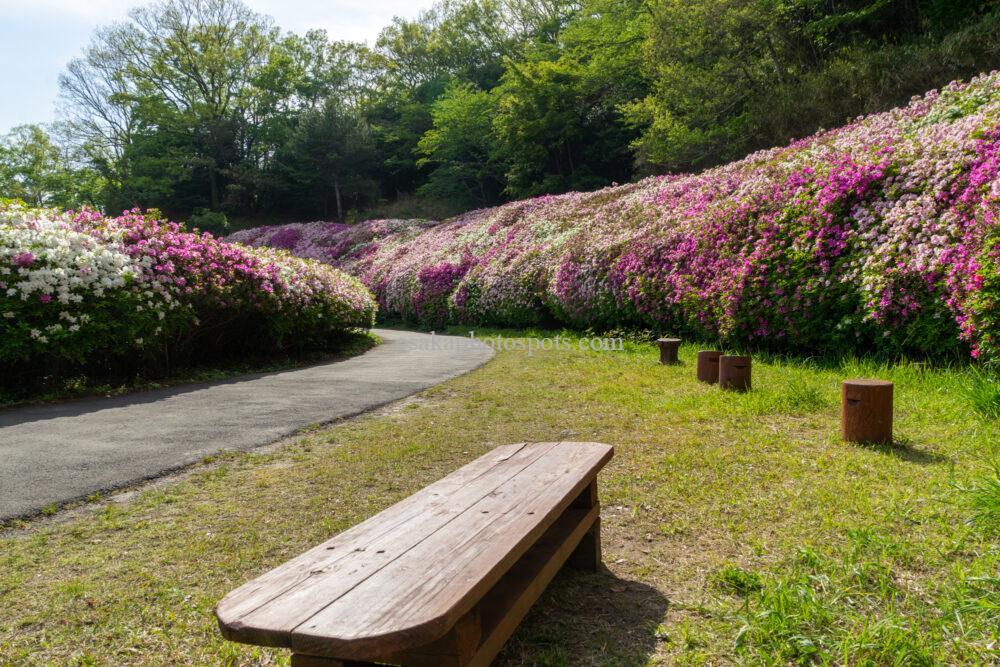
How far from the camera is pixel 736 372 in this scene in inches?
222

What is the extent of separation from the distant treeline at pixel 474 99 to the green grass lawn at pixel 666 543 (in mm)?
12044

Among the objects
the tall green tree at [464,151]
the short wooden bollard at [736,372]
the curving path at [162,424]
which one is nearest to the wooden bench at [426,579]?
the curving path at [162,424]

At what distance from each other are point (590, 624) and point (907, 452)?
259cm

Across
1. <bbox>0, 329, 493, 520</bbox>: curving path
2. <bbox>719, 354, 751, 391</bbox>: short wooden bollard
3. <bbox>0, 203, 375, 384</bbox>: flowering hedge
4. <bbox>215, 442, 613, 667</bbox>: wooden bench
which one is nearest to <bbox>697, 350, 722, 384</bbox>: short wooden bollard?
<bbox>719, 354, 751, 391</bbox>: short wooden bollard

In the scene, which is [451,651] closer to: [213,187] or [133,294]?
[133,294]

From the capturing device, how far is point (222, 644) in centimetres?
202

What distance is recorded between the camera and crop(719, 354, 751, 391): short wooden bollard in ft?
18.4

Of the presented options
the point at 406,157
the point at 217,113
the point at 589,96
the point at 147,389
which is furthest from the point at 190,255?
the point at 217,113

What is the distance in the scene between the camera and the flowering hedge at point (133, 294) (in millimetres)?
5891

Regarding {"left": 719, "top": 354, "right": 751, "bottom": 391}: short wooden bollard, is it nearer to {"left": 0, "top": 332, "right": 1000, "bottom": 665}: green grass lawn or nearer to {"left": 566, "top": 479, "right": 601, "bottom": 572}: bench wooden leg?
{"left": 0, "top": 332, "right": 1000, "bottom": 665}: green grass lawn

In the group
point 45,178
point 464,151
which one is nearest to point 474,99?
point 464,151

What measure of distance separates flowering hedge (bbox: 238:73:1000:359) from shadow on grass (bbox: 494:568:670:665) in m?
3.98

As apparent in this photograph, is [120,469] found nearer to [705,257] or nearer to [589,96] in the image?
[705,257]

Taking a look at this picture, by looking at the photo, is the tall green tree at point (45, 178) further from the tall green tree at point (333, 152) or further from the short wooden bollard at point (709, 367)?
the short wooden bollard at point (709, 367)
